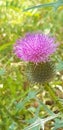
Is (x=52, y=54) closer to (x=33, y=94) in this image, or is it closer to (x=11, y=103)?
(x=33, y=94)

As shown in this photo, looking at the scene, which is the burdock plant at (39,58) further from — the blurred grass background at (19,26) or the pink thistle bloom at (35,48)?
the blurred grass background at (19,26)

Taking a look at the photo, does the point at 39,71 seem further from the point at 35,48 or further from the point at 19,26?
the point at 19,26

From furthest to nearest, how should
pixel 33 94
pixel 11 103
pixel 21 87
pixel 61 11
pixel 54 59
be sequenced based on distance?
pixel 61 11
pixel 21 87
pixel 11 103
pixel 54 59
pixel 33 94

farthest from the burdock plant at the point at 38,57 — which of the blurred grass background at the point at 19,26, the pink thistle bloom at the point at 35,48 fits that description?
the blurred grass background at the point at 19,26

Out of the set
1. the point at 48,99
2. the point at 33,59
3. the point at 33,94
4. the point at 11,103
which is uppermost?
the point at 33,59

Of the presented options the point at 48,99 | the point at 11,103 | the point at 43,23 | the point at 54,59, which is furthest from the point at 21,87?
the point at 43,23
